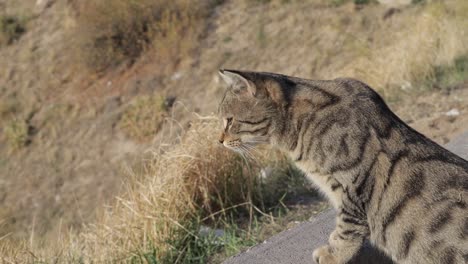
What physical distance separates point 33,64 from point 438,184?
19.5 metres

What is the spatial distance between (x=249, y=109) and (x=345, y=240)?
1.02 meters

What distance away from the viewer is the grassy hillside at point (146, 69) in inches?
415

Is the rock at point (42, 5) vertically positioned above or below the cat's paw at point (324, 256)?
below

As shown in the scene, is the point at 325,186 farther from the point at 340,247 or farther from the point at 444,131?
the point at 444,131

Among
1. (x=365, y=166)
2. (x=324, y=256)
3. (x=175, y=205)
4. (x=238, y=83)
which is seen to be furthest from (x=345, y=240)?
(x=175, y=205)

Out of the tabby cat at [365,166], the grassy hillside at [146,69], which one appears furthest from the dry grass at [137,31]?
the tabby cat at [365,166]

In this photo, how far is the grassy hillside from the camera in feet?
34.6

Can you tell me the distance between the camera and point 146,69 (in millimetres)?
20422

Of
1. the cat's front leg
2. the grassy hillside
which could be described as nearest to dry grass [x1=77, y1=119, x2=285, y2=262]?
the grassy hillside

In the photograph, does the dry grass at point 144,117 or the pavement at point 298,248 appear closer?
the pavement at point 298,248

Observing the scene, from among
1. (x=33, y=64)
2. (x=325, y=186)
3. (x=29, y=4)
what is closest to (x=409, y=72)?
(x=325, y=186)

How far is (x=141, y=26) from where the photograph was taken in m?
21.2

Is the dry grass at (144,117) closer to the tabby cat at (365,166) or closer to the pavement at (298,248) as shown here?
the pavement at (298,248)

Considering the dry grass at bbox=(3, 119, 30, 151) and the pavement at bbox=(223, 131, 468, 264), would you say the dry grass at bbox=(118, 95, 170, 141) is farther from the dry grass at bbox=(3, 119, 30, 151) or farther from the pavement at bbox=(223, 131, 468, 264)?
the pavement at bbox=(223, 131, 468, 264)
